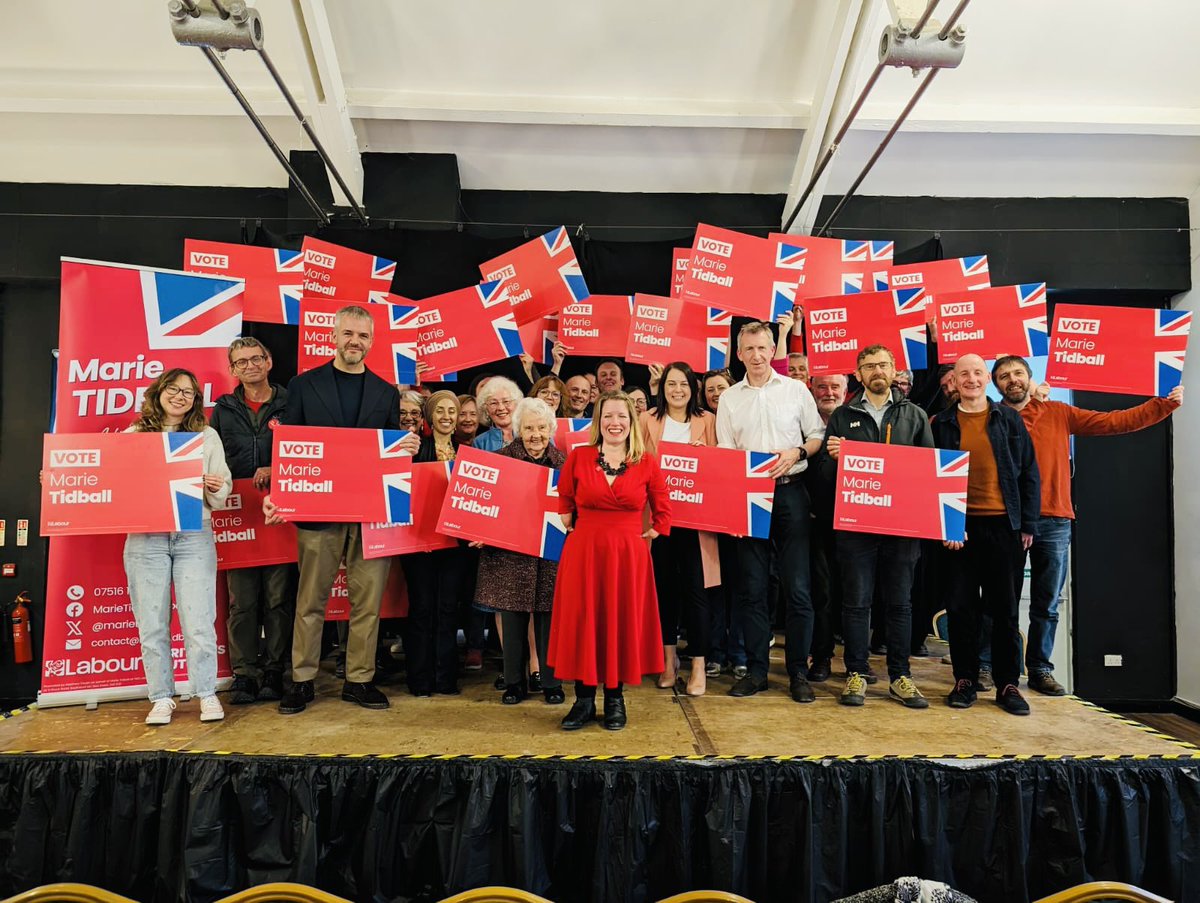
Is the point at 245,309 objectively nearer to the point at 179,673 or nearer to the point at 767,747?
the point at 179,673

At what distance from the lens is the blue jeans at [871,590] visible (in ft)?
12.1

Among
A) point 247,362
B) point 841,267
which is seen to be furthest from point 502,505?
point 841,267

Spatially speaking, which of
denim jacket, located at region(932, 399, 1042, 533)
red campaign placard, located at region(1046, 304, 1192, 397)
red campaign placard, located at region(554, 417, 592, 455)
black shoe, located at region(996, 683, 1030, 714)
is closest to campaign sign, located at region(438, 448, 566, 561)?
red campaign placard, located at region(554, 417, 592, 455)

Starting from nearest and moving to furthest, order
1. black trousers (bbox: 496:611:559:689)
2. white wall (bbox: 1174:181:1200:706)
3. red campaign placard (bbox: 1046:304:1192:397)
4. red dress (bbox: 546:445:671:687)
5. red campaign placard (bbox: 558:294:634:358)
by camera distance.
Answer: red dress (bbox: 546:445:671:687)
black trousers (bbox: 496:611:559:689)
red campaign placard (bbox: 1046:304:1192:397)
red campaign placard (bbox: 558:294:634:358)
white wall (bbox: 1174:181:1200:706)

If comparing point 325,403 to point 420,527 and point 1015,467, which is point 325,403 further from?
point 1015,467

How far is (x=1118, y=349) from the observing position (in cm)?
435

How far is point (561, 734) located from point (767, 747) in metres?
0.85

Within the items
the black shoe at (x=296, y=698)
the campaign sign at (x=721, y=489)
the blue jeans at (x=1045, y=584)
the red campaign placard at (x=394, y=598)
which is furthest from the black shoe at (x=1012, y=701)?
the black shoe at (x=296, y=698)

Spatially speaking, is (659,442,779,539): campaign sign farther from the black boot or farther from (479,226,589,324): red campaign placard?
(479,226,589,324): red campaign placard

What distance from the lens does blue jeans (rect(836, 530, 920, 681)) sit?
369cm

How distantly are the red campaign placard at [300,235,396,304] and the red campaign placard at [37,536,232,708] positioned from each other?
6.54 ft

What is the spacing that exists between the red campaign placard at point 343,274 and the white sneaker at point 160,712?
2660 millimetres

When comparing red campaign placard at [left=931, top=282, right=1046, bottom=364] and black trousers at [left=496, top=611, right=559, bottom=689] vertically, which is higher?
red campaign placard at [left=931, top=282, right=1046, bottom=364]

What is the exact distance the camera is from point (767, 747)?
300 centimetres
